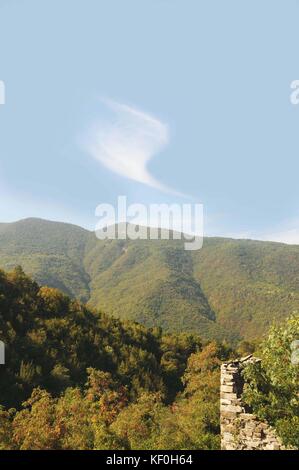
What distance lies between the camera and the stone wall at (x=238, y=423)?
1190 cm

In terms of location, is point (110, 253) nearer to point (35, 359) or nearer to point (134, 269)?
point (134, 269)

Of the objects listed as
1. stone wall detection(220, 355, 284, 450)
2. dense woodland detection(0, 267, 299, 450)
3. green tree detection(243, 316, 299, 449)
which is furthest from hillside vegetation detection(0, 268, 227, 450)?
green tree detection(243, 316, 299, 449)

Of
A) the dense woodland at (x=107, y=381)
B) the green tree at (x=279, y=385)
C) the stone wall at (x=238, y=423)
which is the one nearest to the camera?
the green tree at (x=279, y=385)

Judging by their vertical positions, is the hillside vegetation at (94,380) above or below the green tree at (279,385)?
below

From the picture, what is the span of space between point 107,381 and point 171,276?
101 metres

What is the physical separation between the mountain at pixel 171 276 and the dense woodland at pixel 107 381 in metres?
48.7

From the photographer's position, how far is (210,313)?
342ft

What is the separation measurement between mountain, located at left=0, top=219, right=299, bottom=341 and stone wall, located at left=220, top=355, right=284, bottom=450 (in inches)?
2605

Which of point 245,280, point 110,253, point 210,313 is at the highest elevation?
point 110,253

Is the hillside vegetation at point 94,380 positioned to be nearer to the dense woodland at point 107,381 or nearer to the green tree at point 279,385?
the dense woodland at point 107,381

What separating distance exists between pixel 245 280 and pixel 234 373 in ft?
374

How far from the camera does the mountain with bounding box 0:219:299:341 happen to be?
93500 mm

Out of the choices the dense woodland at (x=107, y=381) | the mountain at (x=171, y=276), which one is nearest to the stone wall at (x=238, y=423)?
the dense woodland at (x=107, y=381)

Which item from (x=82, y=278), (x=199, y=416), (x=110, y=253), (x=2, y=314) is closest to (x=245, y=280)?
(x=82, y=278)
